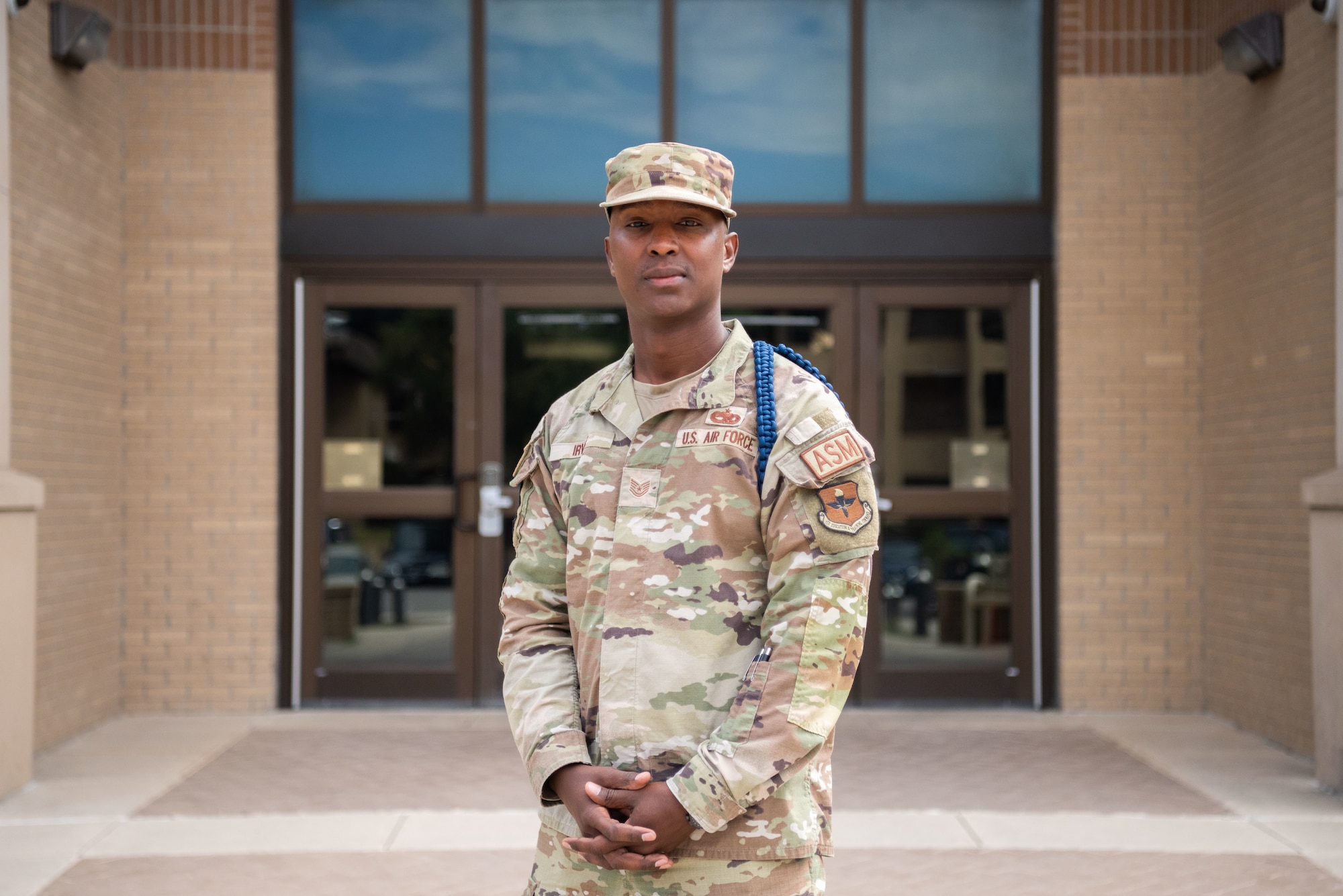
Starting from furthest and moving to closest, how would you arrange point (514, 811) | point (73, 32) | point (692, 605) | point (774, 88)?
point (774, 88), point (73, 32), point (514, 811), point (692, 605)

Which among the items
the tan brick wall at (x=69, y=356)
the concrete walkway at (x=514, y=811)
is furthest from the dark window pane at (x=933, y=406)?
the tan brick wall at (x=69, y=356)

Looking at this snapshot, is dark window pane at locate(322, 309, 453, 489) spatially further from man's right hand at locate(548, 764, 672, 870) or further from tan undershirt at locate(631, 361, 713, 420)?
man's right hand at locate(548, 764, 672, 870)

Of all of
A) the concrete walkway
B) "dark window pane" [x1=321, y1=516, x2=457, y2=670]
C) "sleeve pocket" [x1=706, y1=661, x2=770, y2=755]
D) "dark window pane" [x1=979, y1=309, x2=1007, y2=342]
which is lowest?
the concrete walkway

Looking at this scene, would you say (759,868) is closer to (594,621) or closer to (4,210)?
(594,621)

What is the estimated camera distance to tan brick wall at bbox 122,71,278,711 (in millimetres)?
7562

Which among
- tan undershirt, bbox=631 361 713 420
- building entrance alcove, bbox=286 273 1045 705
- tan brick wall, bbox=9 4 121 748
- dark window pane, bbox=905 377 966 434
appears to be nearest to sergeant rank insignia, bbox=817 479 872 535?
tan undershirt, bbox=631 361 713 420

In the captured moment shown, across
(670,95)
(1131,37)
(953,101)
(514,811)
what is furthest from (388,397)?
(1131,37)

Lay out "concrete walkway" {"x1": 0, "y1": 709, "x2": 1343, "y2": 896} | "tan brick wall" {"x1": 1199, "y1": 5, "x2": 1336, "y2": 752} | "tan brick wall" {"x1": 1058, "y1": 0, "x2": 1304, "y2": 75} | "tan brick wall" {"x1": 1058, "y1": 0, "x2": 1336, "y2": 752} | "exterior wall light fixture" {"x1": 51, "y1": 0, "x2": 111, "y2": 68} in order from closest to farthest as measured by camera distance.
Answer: "concrete walkway" {"x1": 0, "y1": 709, "x2": 1343, "y2": 896}
"tan brick wall" {"x1": 1199, "y1": 5, "x2": 1336, "y2": 752}
"exterior wall light fixture" {"x1": 51, "y1": 0, "x2": 111, "y2": 68}
"tan brick wall" {"x1": 1058, "y1": 0, "x2": 1336, "y2": 752}
"tan brick wall" {"x1": 1058, "y1": 0, "x2": 1304, "y2": 75}

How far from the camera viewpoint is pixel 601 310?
7.82m

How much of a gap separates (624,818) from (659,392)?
2.25 feet

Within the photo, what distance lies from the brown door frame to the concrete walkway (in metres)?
0.36

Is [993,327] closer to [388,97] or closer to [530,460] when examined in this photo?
[388,97]

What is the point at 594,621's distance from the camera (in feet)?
6.75

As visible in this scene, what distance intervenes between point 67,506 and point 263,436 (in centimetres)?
119
